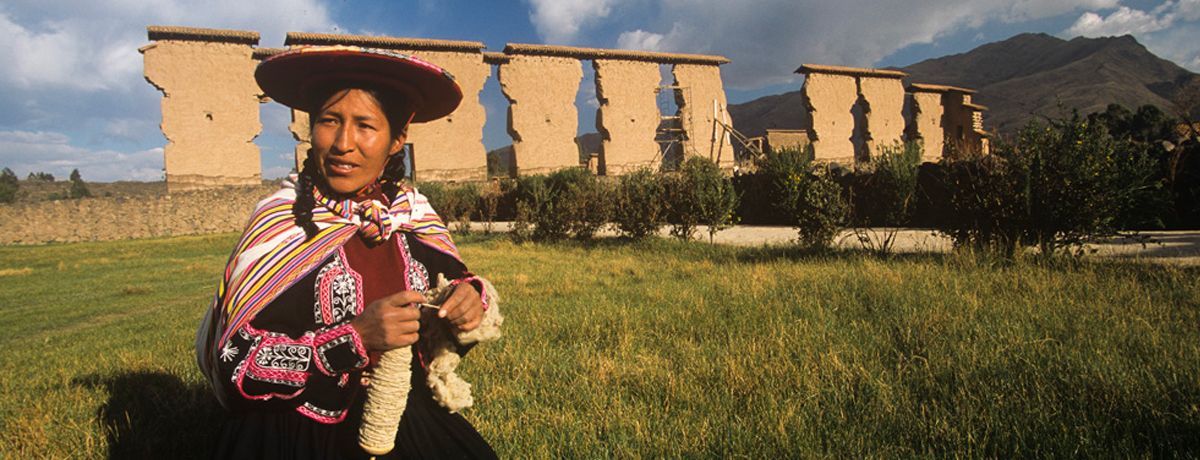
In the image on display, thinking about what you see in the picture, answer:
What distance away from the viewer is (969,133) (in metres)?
32.0

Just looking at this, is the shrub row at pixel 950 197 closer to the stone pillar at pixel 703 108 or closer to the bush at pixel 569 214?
the bush at pixel 569 214

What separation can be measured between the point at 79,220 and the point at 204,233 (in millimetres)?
4338

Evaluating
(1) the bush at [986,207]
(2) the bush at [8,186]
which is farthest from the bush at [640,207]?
(2) the bush at [8,186]

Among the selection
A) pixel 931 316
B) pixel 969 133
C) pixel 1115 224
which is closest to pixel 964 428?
pixel 931 316

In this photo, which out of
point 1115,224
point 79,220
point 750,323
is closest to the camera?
point 750,323

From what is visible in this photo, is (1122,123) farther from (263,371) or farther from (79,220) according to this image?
(79,220)

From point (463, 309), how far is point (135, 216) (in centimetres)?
2712

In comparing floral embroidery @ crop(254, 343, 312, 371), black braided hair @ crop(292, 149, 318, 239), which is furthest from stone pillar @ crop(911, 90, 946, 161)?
floral embroidery @ crop(254, 343, 312, 371)

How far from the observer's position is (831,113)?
30.1 m

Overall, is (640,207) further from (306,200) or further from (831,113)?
(831,113)

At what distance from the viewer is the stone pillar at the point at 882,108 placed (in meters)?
31.1

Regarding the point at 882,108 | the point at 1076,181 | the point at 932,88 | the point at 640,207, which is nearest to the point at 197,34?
the point at 640,207

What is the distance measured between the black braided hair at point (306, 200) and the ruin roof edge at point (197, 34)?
25.1m

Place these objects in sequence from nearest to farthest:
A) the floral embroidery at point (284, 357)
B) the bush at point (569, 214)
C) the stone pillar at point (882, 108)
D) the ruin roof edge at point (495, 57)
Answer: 1. the floral embroidery at point (284, 357)
2. the bush at point (569, 214)
3. the ruin roof edge at point (495, 57)
4. the stone pillar at point (882, 108)
